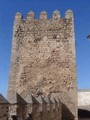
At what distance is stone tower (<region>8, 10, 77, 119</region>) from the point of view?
1344 centimetres

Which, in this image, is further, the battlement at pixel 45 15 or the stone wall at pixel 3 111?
the battlement at pixel 45 15

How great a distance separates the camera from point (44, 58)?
14.0 metres

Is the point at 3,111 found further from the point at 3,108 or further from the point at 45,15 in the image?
the point at 45,15

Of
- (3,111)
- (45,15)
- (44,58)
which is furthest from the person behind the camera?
(45,15)

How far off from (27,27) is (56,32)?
1.85 meters

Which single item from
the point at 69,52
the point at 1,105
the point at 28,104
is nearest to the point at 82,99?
the point at 69,52

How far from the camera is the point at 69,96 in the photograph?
43.2ft

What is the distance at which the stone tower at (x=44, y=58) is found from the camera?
44.1ft

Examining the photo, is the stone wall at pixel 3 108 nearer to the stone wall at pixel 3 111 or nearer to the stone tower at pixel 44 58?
the stone wall at pixel 3 111

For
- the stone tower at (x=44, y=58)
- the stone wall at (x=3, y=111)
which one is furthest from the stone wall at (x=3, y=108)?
the stone tower at (x=44, y=58)

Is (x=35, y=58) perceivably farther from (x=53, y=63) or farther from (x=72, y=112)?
(x=72, y=112)

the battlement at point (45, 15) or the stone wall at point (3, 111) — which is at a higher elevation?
the battlement at point (45, 15)

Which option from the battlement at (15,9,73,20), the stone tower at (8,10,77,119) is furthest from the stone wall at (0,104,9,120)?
the battlement at (15,9,73,20)

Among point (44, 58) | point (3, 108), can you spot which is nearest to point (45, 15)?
point (44, 58)
